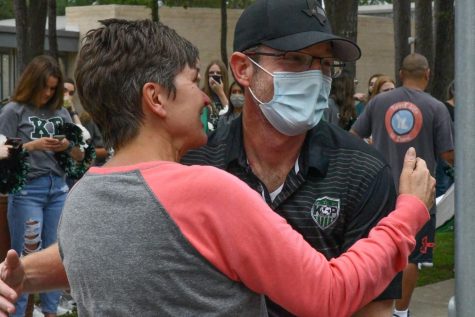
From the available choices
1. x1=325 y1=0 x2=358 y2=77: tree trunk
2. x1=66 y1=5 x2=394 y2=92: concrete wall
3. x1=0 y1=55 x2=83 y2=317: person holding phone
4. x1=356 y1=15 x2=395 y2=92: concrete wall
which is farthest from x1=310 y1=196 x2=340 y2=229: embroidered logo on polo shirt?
x1=356 y1=15 x2=395 y2=92: concrete wall

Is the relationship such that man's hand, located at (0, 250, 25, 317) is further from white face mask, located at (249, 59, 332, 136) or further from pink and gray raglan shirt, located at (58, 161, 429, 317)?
white face mask, located at (249, 59, 332, 136)

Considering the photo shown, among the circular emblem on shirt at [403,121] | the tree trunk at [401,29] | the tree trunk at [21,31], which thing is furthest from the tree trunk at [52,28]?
the circular emblem on shirt at [403,121]

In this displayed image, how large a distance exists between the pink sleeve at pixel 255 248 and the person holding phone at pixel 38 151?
202 inches

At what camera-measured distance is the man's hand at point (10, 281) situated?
2.33m

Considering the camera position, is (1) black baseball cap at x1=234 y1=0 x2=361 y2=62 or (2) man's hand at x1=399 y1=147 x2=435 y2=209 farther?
(1) black baseball cap at x1=234 y1=0 x2=361 y2=62

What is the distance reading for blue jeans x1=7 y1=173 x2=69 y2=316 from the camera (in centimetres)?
715

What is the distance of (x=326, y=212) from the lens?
2.71 metres

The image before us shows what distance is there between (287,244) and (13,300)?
0.72 m

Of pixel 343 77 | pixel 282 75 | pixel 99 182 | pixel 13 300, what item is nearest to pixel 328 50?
pixel 282 75

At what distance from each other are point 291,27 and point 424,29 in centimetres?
1904

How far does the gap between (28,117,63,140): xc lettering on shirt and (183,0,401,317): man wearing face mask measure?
4.41 metres

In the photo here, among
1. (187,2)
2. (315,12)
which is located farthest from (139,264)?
(187,2)

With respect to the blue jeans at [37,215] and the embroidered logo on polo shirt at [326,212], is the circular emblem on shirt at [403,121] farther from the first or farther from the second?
the embroidered logo on polo shirt at [326,212]

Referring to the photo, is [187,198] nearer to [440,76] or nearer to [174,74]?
[174,74]
